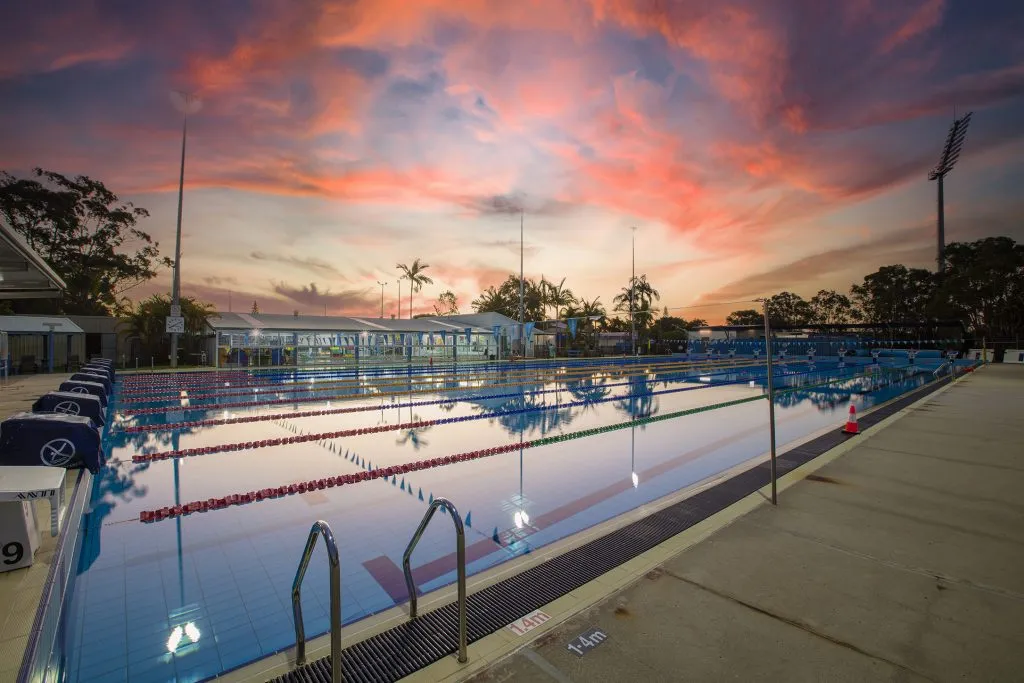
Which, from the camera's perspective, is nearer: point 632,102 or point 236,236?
point 632,102

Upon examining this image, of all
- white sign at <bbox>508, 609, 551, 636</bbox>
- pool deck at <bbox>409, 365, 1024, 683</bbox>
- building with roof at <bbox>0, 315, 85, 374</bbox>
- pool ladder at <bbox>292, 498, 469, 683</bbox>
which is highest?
building with roof at <bbox>0, 315, 85, 374</bbox>

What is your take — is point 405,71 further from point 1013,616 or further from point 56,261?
point 56,261

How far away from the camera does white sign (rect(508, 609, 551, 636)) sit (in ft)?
7.42

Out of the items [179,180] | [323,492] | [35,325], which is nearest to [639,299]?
[179,180]

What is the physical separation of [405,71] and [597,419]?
13.6 m

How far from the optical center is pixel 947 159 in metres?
51.4

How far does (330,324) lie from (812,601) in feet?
93.7

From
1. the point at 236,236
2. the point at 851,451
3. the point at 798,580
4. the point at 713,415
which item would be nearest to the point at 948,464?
the point at 851,451

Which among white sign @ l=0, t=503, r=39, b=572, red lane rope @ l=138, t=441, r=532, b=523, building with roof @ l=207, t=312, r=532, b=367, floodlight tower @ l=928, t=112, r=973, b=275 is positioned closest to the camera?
white sign @ l=0, t=503, r=39, b=572

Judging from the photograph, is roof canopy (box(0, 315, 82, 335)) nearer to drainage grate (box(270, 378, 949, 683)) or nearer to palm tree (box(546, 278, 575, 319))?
drainage grate (box(270, 378, 949, 683))

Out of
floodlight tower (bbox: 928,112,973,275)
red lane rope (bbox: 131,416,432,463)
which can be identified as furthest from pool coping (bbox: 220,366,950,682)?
floodlight tower (bbox: 928,112,973,275)

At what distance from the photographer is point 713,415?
10.1 meters

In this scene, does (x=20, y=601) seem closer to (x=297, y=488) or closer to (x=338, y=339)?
(x=297, y=488)

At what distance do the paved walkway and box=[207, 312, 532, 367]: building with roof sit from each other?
26094 mm
